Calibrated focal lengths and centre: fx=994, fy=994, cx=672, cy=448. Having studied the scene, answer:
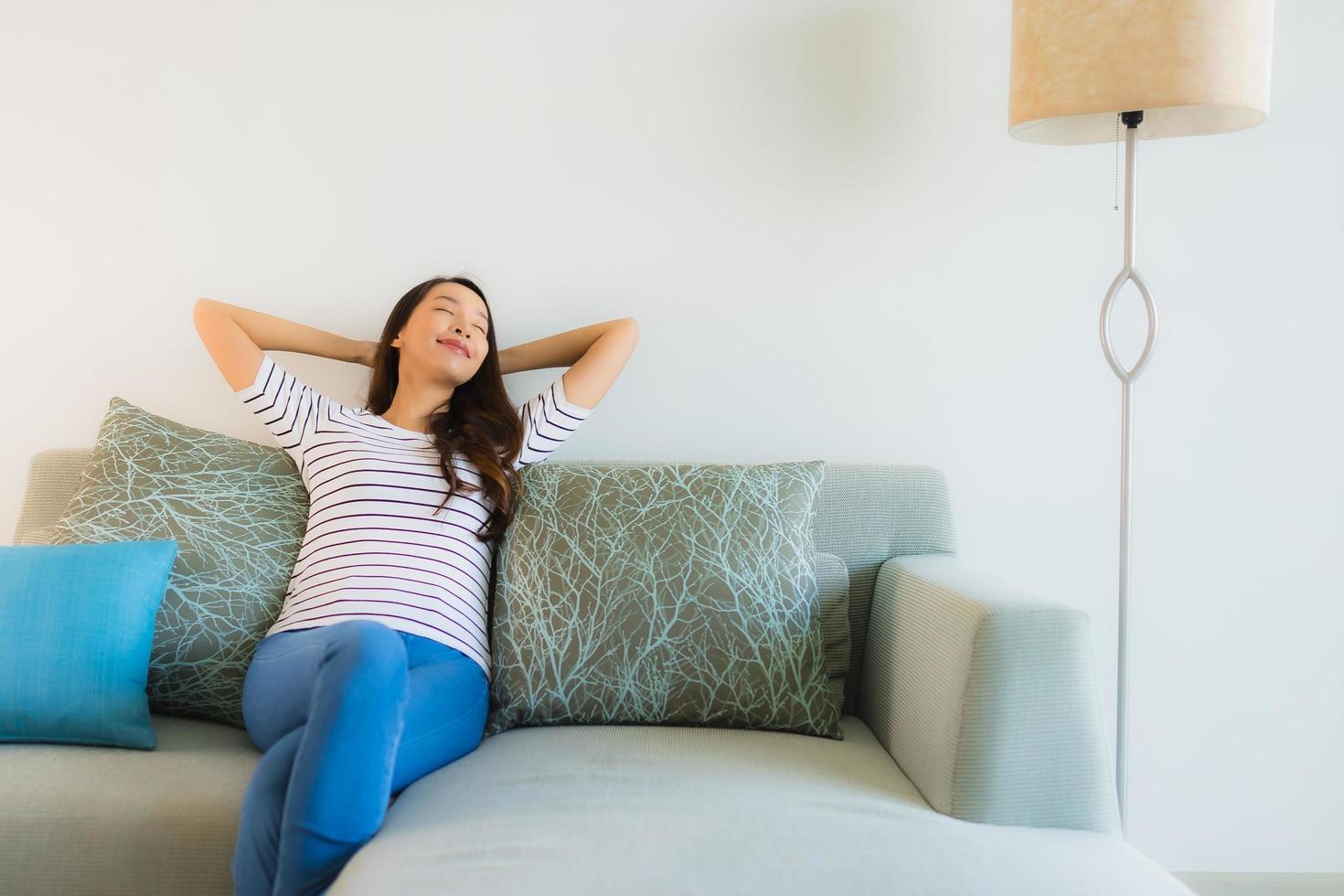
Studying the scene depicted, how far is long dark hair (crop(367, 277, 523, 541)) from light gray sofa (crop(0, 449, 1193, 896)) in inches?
16.7

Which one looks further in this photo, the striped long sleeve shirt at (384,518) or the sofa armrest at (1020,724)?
the striped long sleeve shirt at (384,518)

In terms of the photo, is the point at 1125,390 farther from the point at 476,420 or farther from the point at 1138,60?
the point at 476,420

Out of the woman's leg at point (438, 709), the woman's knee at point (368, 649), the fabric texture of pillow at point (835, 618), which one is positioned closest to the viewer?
the woman's knee at point (368, 649)

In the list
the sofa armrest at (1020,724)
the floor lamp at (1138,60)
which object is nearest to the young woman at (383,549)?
the sofa armrest at (1020,724)

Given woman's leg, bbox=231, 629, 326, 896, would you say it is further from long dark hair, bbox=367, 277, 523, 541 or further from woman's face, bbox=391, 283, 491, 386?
woman's face, bbox=391, 283, 491, 386

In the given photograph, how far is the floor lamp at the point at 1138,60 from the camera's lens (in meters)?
1.63

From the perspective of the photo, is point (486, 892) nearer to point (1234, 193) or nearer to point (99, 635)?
point (99, 635)

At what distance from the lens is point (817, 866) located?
112cm

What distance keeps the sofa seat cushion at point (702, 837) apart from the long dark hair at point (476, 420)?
1.56 feet

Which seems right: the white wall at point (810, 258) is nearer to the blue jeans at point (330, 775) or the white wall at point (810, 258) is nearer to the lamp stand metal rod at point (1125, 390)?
the lamp stand metal rod at point (1125, 390)

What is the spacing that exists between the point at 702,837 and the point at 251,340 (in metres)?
1.35

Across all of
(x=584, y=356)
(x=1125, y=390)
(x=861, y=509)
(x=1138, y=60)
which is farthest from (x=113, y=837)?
(x=1138, y=60)

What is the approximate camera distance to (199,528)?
171cm

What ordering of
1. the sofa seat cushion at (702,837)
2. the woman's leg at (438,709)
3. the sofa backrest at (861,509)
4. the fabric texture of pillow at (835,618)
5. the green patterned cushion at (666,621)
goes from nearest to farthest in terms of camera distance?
the sofa seat cushion at (702,837) → the woman's leg at (438,709) → the green patterned cushion at (666,621) → the fabric texture of pillow at (835,618) → the sofa backrest at (861,509)
